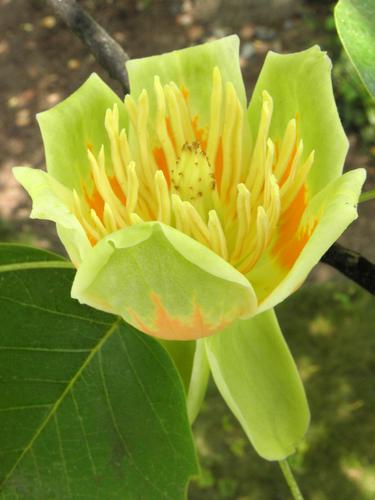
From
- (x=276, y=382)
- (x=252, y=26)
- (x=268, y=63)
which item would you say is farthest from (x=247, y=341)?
(x=252, y=26)

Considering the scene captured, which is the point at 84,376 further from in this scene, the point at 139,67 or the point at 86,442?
the point at 139,67

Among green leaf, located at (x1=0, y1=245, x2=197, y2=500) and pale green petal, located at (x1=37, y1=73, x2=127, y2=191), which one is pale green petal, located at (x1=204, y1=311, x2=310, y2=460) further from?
pale green petal, located at (x1=37, y1=73, x2=127, y2=191)

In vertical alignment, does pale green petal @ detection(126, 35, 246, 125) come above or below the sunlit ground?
above

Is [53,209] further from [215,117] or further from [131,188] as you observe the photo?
[215,117]

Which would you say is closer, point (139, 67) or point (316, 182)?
point (316, 182)

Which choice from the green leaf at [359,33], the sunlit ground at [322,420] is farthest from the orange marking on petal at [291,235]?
the sunlit ground at [322,420]

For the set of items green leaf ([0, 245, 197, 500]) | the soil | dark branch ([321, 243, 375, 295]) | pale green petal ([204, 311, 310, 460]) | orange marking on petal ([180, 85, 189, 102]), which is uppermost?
orange marking on petal ([180, 85, 189, 102])

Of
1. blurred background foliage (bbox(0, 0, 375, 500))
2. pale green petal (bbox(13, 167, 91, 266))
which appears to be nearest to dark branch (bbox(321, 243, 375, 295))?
pale green petal (bbox(13, 167, 91, 266))
